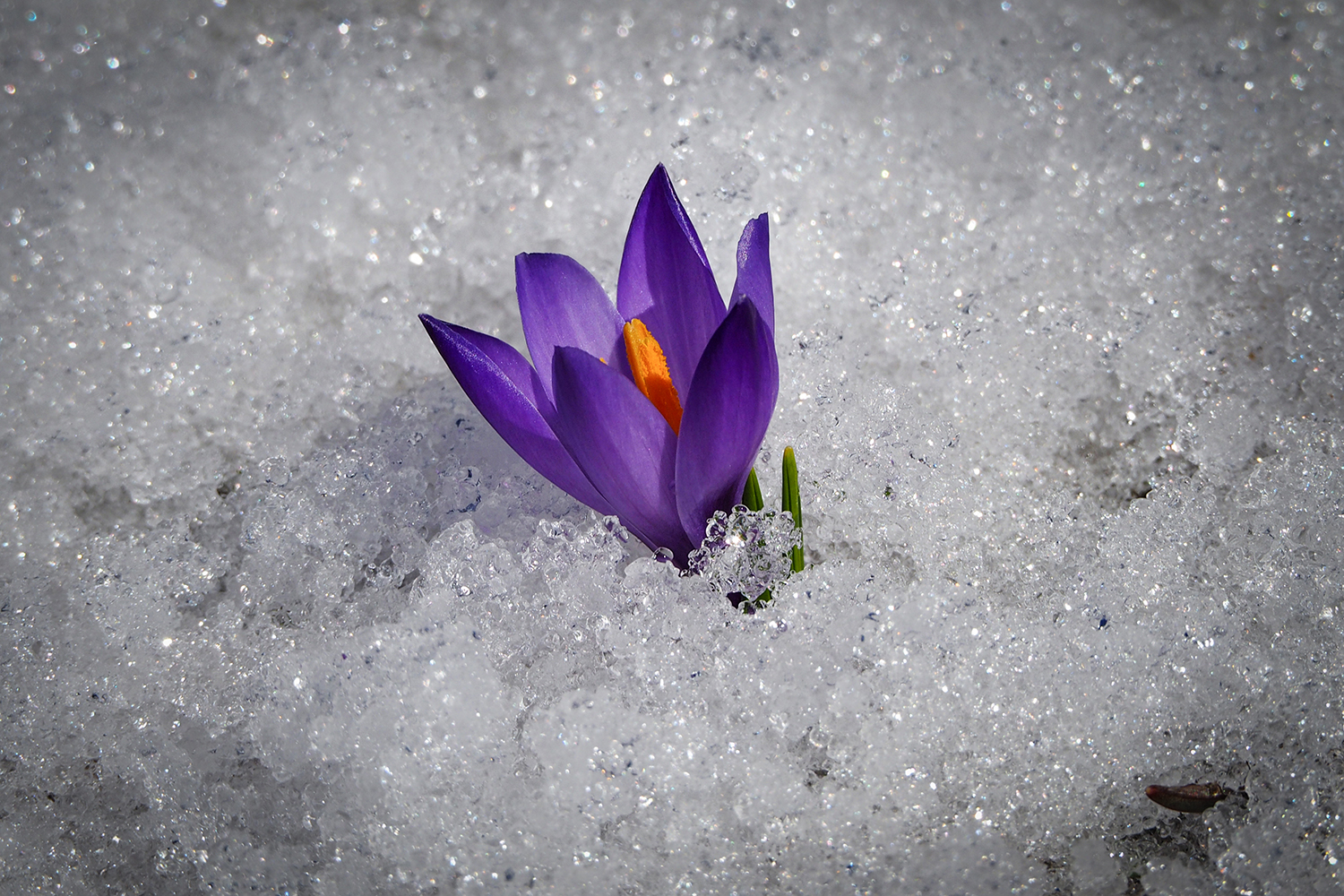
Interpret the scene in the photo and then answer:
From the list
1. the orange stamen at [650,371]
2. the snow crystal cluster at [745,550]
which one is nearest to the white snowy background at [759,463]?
the snow crystal cluster at [745,550]

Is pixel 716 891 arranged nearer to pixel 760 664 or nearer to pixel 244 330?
pixel 760 664

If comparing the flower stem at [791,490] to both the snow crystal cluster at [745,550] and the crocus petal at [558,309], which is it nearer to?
the snow crystal cluster at [745,550]

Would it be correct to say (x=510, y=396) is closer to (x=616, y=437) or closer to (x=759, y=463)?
(x=616, y=437)

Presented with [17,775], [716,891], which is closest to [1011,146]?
[716,891]

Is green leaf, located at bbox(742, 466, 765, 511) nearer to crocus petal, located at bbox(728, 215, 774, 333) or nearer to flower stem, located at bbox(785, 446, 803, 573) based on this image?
flower stem, located at bbox(785, 446, 803, 573)

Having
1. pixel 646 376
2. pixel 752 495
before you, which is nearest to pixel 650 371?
pixel 646 376

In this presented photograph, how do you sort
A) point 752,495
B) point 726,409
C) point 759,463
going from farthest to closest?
point 759,463 < point 752,495 < point 726,409

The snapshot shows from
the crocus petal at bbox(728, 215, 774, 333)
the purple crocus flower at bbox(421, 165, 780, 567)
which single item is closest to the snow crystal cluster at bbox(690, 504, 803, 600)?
the purple crocus flower at bbox(421, 165, 780, 567)
